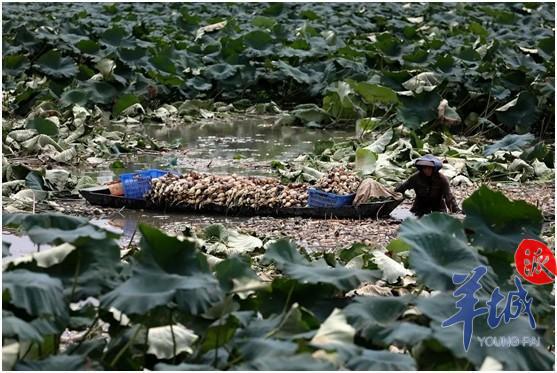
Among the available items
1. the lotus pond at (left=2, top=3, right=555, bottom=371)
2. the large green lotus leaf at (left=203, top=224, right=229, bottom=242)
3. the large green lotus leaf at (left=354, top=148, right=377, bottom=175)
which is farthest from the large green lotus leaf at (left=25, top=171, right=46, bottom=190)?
the large green lotus leaf at (left=354, top=148, right=377, bottom=175)

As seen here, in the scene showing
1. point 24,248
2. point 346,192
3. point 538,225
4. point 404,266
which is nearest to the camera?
point 538,225

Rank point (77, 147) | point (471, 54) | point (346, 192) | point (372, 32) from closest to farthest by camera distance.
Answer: point (346, 192)
point (77, 147)
point (471, 54)
point (372, 32)

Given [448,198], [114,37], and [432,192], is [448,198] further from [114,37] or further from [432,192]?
[114,37]

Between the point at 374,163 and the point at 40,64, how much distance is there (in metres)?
5.22

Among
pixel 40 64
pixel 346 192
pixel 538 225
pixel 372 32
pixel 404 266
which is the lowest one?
pixel 372 32

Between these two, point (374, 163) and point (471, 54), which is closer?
point (374, 163)

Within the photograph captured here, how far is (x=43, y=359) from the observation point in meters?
3.08

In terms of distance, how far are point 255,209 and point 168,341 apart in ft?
12.1

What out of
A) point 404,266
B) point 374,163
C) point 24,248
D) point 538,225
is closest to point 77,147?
point 374,163

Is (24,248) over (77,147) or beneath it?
over

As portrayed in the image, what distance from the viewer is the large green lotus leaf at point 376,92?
9766 millimetres

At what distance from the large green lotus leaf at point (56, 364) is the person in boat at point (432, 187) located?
419 centimetres

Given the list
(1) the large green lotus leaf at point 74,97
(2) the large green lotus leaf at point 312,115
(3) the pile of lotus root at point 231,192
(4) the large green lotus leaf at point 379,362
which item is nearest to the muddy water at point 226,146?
(2) the large green lotus leaf at point 312,115

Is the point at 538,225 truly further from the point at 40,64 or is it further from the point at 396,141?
the point at 40,64
